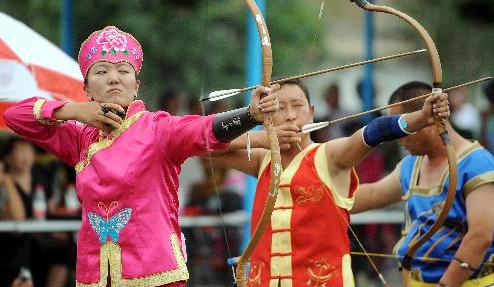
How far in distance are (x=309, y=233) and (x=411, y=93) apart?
112 centimetres

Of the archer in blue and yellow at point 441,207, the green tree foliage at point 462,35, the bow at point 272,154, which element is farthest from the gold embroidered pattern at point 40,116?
the green tree foliage at point 462,35

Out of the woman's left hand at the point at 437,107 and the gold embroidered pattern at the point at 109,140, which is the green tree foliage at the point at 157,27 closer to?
the woman's left hand at the point at 437,107

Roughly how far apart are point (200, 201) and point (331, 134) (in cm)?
139

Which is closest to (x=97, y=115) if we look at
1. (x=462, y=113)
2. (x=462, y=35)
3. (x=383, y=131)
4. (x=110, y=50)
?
(x=110, y=50)

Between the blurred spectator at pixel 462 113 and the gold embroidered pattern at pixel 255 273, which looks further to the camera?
the blurred spectator at pixel 462 113

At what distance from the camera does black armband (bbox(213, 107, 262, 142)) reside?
220 inches

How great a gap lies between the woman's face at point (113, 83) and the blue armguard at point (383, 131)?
115cm

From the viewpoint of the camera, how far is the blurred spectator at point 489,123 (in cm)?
1248

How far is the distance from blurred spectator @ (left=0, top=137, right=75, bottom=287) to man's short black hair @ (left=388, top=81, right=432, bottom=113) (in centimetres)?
369

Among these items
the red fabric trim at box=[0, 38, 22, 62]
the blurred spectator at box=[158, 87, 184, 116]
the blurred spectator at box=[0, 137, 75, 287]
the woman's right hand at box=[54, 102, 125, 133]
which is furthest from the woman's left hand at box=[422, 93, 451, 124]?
the blurred spectator at box=[158, 87, 184, 116]

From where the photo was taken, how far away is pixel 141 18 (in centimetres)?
1945

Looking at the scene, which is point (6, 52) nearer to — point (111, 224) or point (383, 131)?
point (111, 224)

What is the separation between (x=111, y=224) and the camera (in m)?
5.98

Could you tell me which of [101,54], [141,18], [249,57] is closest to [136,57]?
[101,54]
